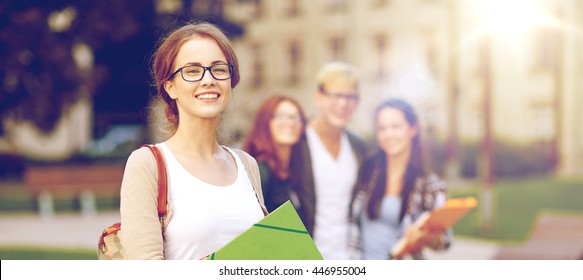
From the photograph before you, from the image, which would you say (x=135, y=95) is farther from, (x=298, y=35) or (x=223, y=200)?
(x=223, y=200)

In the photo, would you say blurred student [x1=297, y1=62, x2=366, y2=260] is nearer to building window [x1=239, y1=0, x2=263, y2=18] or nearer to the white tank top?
the white tank top

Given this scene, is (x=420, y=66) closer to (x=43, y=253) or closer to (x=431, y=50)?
(x=431, y=50)

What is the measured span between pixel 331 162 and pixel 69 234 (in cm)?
528

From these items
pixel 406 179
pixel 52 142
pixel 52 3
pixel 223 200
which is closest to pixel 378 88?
pixel 52 3

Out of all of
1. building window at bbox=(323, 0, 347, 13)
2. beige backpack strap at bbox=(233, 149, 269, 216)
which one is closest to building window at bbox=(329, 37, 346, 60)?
building window at bbox=(323, 0, 347, 13)

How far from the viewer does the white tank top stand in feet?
6.18

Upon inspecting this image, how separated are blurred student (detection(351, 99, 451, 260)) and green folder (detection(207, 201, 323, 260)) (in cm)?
240

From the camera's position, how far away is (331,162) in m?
4.35

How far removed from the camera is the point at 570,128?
39.5 ft

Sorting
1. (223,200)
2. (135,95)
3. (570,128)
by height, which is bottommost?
(223,200)

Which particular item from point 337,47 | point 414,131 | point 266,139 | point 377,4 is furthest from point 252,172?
point 377,4

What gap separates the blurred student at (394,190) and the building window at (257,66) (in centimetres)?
593

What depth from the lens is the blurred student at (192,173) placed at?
72.7 inches
